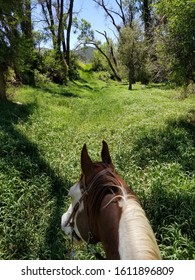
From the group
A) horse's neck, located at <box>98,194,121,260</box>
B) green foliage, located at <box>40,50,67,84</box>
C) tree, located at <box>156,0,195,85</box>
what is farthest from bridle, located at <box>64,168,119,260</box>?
green foliage, located at <box>40,50,67,84</box>

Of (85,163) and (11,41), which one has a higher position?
(11,41)

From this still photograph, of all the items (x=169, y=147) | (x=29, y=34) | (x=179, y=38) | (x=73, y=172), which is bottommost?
(x=73, y=172)

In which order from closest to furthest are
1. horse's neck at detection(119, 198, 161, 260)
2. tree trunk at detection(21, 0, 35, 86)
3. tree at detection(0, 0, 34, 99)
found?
horse's neck at detection(119, 198, 161, 260) < tree at detection(0, 0, 34, 99) < tree trunk at detection(21, 0, 35, 86)

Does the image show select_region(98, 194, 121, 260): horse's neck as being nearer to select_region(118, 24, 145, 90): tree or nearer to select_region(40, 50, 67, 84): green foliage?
select_region(40, 50, 67, 84): green foliage

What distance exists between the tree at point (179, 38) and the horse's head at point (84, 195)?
677 cm

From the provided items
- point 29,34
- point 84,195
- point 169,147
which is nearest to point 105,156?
point 84,195

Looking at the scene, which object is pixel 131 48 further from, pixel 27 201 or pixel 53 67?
pixel 27 201

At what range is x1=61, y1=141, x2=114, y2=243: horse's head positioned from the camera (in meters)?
1.74

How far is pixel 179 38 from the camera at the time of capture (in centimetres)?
789

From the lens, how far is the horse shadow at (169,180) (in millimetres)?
3322

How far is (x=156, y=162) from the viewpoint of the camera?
17.6ft

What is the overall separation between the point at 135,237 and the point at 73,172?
13.3ft

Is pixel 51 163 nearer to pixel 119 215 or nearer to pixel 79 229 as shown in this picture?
pixel 79 229

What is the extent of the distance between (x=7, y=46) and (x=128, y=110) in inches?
211
